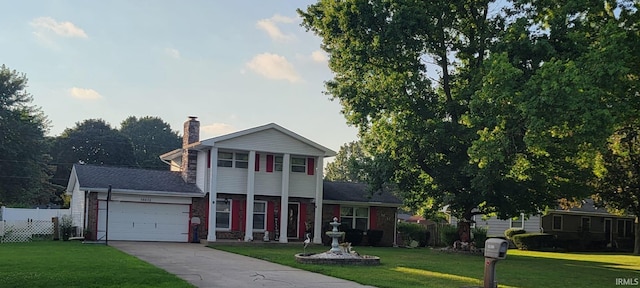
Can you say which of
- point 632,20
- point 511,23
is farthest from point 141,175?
point 632,20

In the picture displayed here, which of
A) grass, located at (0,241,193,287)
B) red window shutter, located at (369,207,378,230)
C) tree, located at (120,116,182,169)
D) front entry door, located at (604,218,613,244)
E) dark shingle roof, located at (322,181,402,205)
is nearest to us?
grass, located at (0,241,193,287)

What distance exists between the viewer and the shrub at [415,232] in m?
34.9

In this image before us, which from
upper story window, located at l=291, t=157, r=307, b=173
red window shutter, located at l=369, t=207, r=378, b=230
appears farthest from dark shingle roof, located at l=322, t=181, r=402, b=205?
upper story window, located at l=291, t=157, r=307, b=173

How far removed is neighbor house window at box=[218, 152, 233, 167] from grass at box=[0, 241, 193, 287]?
1242cm

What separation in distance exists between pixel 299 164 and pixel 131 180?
8.33 metres

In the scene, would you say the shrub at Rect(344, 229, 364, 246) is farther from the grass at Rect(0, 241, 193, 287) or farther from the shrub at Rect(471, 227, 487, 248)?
the grass at Rect(0, 241, 193, 287)

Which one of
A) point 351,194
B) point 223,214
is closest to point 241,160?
point 223,214

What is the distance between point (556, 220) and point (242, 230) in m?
22.9

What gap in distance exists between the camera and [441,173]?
84.8 ft

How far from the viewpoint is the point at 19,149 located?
152 ft

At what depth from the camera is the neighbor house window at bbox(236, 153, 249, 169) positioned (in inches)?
1207

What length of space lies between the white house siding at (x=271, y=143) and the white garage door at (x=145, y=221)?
12.7 feet

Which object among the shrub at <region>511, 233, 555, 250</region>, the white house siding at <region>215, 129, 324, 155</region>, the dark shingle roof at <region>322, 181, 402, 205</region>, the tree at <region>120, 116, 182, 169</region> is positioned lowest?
the shrub at <region>511, 233, 555, 250</region>

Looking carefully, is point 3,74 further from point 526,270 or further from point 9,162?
point 526,270
